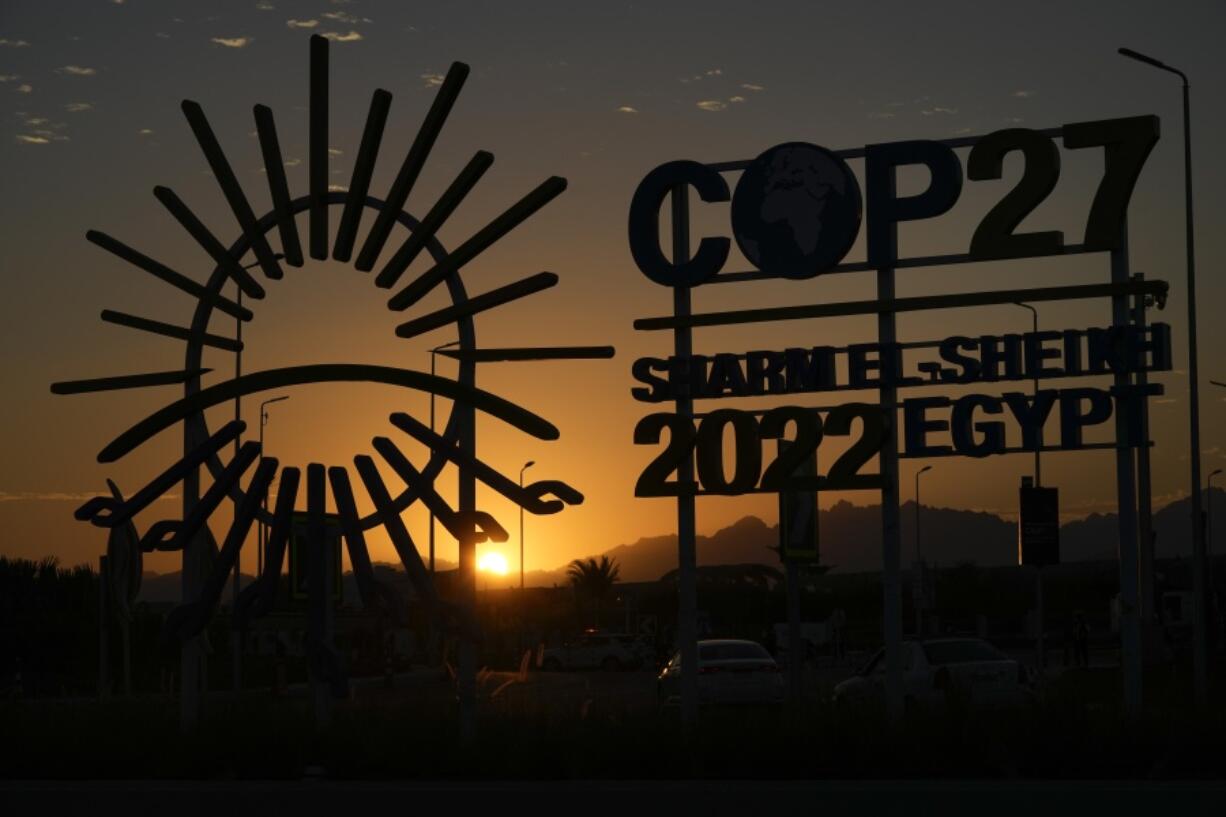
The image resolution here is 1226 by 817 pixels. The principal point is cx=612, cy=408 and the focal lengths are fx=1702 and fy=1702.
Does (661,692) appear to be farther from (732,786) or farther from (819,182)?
(732,786)

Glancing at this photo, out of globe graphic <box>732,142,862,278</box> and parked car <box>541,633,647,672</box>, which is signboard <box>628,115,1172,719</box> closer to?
globe graphic <box>732,142,862,278</box>

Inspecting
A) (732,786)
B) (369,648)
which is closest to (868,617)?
(369,648)

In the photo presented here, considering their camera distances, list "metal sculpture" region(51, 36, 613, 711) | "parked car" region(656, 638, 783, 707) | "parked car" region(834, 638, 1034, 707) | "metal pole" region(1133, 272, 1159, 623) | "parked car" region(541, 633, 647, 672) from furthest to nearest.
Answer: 1. "parked car" region(541, 633, 647, 672)
2. "metal pole" region(1133, 272, 1159, 623)
3. "parked car" region(656, 638, 783, 707)
4. "parked car" region(834, 638, 1034, 707)
5. "metal sculpture" region(51, 36, 613, 711)

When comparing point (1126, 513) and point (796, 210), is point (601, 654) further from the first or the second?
point (1126, 513)

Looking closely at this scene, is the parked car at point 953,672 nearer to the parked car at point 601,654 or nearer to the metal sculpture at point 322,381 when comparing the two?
the metal sculpture at point 322,381

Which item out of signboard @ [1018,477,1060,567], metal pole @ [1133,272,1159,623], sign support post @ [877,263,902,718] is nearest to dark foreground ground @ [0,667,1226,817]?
sign support post @ [877,263,902,718]

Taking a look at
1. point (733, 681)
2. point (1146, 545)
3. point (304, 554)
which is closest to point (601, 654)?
point (1146, 545)

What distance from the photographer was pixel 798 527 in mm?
23125

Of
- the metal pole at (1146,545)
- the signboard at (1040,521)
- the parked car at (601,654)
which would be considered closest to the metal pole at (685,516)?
the signboard at (1040,521)

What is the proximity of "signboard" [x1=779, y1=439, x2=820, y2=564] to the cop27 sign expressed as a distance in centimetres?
285

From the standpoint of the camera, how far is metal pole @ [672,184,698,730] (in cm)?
1950

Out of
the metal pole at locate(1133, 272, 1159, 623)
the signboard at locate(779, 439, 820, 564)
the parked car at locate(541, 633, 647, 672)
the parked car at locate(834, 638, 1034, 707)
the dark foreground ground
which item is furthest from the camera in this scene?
the parked car at locate(541, 633, 647, 672)

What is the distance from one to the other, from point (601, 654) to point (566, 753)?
44.0 metres

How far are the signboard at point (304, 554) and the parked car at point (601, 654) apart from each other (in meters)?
37.5
